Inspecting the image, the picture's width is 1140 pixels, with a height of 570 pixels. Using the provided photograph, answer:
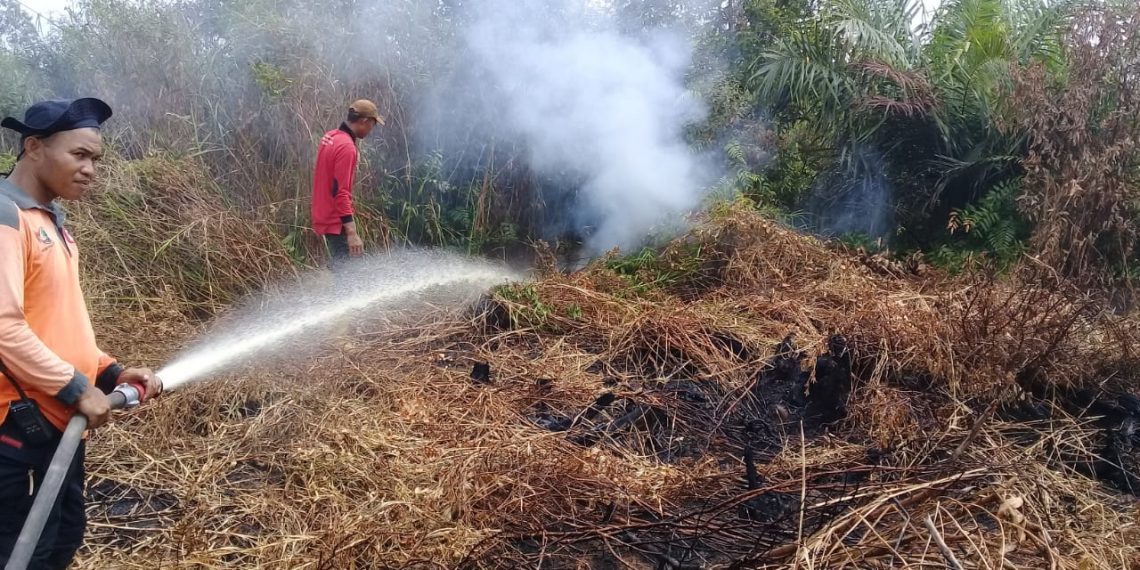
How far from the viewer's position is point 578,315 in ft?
18.0

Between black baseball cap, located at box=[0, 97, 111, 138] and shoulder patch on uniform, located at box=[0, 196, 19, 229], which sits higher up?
black baseball cap, located at box=[0, 97, 111, 138]

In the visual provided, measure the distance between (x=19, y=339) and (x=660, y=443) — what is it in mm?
2792

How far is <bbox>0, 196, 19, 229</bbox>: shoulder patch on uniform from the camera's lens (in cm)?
184

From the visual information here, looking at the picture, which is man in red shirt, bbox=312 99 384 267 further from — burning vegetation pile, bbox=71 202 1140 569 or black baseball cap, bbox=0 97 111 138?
black baseball cap, bbox=0 97 111 138

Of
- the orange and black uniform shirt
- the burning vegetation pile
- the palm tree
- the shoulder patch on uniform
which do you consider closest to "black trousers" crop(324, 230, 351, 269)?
the burning vegetation pile

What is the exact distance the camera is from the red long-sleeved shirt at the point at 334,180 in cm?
488

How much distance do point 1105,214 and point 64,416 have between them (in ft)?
21.9

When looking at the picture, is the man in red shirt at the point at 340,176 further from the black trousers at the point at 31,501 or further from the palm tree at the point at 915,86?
the palm tree at the point at 915,86

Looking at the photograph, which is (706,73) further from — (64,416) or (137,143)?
(64,416)

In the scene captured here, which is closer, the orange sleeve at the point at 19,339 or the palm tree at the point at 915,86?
the orange sleeve at the point at 19,339

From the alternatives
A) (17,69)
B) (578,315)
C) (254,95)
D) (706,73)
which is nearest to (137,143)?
(254,95)

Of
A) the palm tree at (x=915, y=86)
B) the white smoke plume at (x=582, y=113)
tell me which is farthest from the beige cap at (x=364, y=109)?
the palm tree at (x=915, y=86)

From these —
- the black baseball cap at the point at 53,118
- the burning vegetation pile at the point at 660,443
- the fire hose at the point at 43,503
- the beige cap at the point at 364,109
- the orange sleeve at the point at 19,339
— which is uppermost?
the black baseball cap at the point at 53,118

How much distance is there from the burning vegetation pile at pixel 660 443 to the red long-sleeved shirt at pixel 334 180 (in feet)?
2.73
